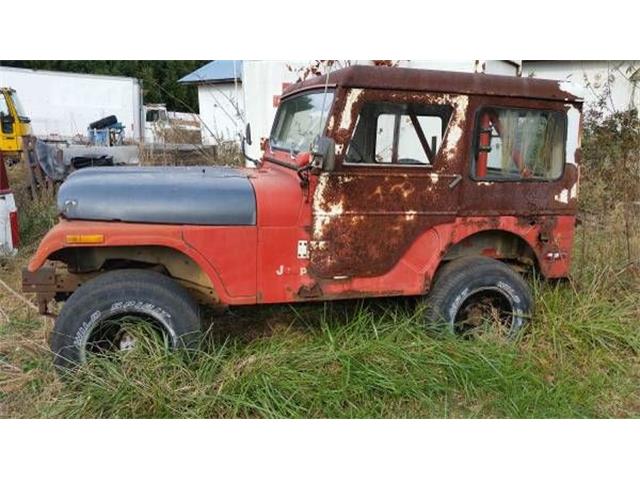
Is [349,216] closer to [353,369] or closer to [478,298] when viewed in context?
[353,369]

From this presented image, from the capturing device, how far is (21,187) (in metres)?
8.78

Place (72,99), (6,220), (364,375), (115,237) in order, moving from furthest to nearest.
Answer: (72,99) < (6,220) < (364,375) < (115,237)

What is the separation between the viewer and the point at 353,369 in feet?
11.5

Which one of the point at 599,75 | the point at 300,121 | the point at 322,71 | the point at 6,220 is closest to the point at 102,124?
the point at 6,220

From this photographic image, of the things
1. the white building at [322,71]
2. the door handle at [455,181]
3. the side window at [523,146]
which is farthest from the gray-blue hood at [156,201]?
the white building at [322,71]

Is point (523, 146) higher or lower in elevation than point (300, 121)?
lower

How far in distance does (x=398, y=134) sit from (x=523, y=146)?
1049mm

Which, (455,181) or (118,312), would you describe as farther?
(455,181)

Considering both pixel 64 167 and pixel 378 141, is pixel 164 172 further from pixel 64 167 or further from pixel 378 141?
pixel 64 167

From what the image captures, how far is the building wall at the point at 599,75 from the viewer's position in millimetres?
9500

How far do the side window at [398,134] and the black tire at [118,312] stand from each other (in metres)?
1.50

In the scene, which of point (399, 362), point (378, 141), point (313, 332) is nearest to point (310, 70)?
point (378, 141)

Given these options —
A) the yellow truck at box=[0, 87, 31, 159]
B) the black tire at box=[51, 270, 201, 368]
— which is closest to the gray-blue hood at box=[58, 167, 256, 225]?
the black tire at box=[51, 270, 201, 368]

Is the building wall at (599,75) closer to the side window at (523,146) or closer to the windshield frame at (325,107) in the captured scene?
the side window at (523,146)
